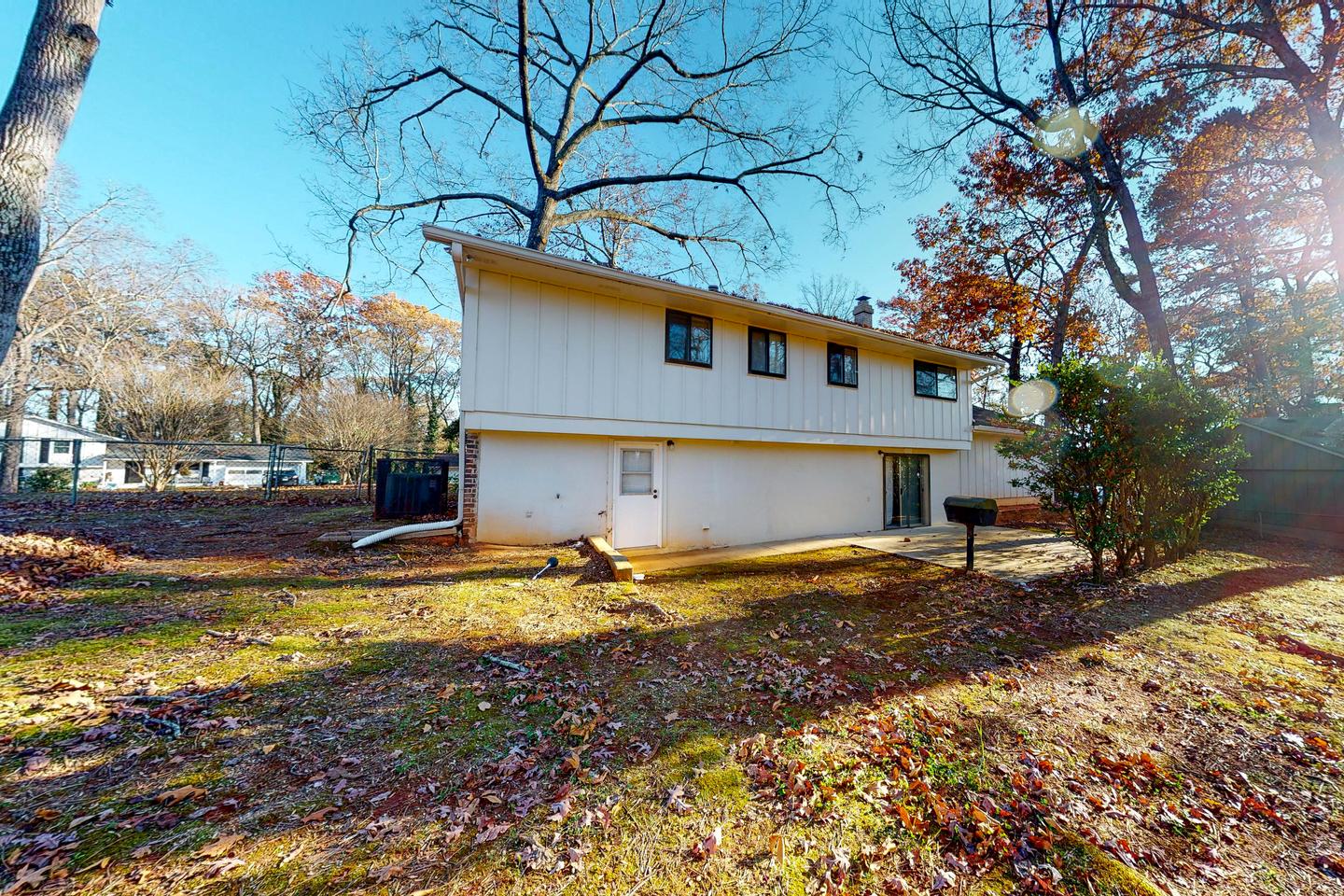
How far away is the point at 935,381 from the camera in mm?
12242

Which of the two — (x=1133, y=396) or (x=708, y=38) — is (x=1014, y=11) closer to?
(x=708, y=38)

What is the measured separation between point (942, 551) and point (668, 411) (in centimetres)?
591

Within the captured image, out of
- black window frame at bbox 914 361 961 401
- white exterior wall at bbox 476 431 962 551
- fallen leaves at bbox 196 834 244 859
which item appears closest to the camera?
fallen leaves at bbox 196 834 244 859

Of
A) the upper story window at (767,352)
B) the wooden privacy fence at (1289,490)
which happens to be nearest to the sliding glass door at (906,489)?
the upper story window at (767,352)

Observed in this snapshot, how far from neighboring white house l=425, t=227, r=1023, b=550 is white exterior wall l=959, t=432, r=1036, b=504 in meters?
2.19

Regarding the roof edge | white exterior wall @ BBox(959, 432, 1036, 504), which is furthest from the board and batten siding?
the roof edge

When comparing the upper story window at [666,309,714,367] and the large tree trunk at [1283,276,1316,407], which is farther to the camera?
the large tree trunk at [1283,276,1316,407]

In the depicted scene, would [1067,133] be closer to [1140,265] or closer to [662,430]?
[1140,265]

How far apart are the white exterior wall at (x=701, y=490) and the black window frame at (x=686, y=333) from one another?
157 centimetres

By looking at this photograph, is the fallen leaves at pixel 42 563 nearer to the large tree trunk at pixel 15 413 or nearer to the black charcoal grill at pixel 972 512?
the black charcoal grill at pixel 972 512

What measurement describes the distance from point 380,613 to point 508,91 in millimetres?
14667

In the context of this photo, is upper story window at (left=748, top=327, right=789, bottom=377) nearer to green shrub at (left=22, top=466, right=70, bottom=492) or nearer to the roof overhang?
the roof overhang

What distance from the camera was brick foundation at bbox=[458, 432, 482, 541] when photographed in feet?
23.6

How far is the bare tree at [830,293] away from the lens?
25.3 m
